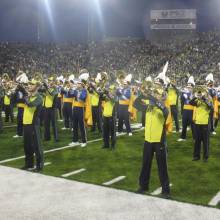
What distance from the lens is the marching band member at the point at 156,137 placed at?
7.16 meters

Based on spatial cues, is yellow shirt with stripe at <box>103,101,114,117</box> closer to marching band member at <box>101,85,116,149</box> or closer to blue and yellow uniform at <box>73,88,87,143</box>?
marching band member at <box>101,85,116,149</box>

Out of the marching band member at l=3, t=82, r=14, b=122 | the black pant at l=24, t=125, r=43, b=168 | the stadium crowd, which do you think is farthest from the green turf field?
the stadium crowd

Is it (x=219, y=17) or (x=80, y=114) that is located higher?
(x=219, y=17)

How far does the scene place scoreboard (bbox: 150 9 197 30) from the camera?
168 ft

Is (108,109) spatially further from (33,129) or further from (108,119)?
(33,129)

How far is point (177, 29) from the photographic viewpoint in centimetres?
5234

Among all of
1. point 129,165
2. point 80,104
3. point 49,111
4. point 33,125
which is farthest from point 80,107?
point 33,125

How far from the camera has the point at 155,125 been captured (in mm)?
7305

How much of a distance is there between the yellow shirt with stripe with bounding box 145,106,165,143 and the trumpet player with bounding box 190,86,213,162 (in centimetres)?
307

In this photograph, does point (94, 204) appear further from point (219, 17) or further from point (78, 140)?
point (219, 17)

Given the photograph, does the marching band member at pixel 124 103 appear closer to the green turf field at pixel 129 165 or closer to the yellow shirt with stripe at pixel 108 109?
the green turf field at pixel 129 165

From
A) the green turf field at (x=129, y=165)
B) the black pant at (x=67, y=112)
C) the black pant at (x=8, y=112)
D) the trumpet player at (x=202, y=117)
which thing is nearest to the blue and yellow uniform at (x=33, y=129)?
the green turf field at (x=129, y=165)

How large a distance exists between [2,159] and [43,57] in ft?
133

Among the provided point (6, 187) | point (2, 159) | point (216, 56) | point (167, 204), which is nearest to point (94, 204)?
point (167, 204)
